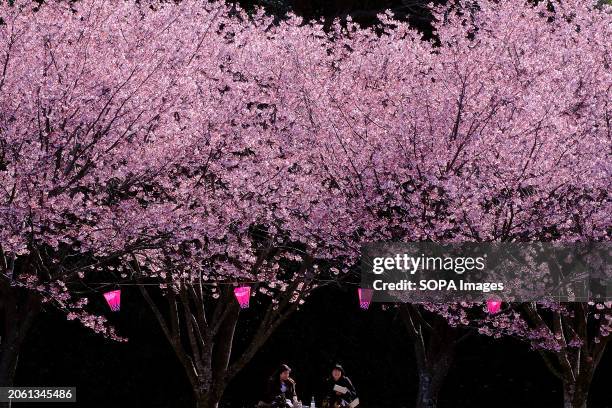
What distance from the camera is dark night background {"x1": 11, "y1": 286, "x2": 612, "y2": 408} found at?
864 inches

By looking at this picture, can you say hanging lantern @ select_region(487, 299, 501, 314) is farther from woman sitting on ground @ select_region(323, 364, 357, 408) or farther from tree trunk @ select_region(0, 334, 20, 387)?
tree trunk @ select_region(0, 334, 20, 387)

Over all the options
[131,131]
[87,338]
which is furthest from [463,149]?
[87,338]

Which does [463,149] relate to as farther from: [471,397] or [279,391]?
[471,397]

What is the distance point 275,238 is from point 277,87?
2811 millimetres

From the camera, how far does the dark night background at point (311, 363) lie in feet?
72.0

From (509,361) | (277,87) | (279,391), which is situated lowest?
(279,391)

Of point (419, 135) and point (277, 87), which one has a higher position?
point (277, 87)

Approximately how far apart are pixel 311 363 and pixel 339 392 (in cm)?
705

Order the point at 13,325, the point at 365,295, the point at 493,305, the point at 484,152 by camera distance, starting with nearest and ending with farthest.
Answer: the point at 484,152 → the point at 493,305 → the point at 13,325 → the point at 365,295

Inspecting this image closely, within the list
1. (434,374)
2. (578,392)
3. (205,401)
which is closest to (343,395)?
(434,374)

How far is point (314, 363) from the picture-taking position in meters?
23.0

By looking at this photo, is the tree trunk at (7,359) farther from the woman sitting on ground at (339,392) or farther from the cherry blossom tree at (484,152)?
the cherry blossom tree at (484,152)

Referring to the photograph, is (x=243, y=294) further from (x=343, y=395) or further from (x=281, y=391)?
(x=343, y=395)

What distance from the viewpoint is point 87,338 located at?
2216 cm
